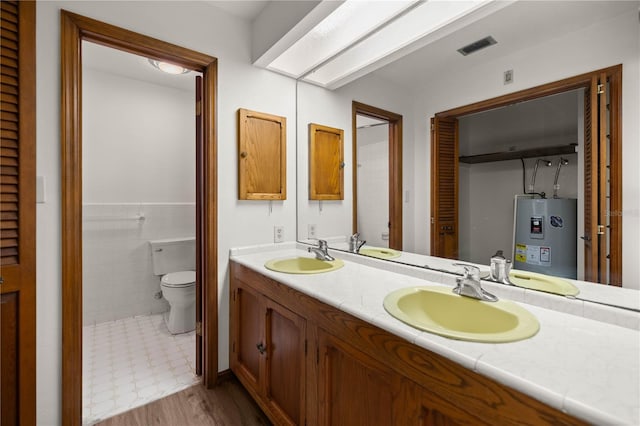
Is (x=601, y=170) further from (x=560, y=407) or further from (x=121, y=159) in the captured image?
(x=121, y=159)

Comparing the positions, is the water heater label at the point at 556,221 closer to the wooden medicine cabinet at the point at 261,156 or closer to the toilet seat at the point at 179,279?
the wooden medicine cabinet at the point at 261,156

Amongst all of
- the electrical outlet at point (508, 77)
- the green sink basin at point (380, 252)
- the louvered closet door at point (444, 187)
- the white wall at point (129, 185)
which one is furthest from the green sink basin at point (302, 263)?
the white wall at point (129, 185)

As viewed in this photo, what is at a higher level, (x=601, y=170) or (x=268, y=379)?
(x=601, y=170)

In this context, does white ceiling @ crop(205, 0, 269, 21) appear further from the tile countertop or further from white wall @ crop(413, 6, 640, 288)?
the tile countertop

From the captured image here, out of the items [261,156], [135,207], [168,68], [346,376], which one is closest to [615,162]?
[346,376]

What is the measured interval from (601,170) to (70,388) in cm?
234

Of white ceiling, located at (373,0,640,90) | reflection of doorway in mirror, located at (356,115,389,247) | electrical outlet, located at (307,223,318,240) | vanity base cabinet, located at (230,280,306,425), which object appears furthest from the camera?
electrical outlet, located at (307,223,318,240)

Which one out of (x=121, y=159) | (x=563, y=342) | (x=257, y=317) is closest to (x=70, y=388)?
(x=257, y=317)

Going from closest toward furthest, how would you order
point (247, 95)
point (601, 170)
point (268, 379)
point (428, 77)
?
point (601, 170) → point (428, 77) → point (268, 379) → point (247, 95)

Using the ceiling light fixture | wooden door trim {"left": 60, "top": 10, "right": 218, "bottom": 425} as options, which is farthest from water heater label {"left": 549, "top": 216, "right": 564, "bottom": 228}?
the ceiling light fixture

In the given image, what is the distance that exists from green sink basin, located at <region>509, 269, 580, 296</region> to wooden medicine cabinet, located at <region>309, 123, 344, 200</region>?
1.06 metres

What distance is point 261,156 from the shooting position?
2.01 meters

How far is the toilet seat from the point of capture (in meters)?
2.59

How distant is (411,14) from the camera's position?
4.64ft
